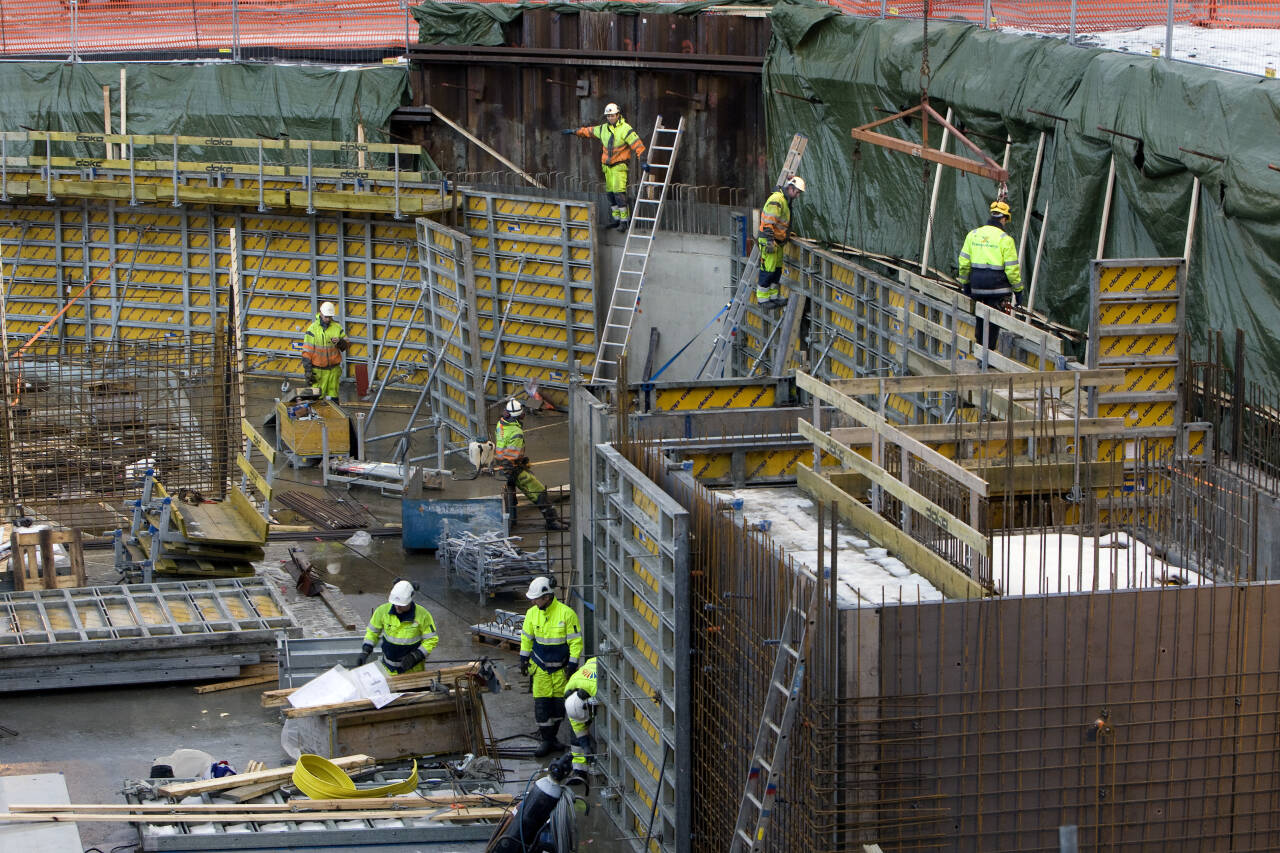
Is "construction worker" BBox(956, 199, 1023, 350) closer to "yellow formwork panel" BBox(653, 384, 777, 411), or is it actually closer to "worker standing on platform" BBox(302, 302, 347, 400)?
"yellow formwork panel" BBox(653, 384, 777, 411)

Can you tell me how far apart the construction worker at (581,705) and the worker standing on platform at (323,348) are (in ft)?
36.3

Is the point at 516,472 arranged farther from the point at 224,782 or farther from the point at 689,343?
the point at 224,782

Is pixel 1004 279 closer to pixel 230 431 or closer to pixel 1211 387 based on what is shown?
pixel 1211 387

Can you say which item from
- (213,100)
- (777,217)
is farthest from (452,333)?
(213,100)

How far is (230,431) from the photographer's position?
20.7 meters

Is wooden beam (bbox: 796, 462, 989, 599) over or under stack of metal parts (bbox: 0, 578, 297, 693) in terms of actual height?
over

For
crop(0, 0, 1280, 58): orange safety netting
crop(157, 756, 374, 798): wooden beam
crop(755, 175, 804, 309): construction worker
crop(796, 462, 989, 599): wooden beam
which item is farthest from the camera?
crop(0, 0, 1280, 58): orange safety netting

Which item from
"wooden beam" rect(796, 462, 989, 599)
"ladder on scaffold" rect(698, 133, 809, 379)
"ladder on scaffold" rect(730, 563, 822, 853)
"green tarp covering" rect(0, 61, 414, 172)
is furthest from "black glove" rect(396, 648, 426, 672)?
"green tarp covering" rect(0, 61, 414, 172)

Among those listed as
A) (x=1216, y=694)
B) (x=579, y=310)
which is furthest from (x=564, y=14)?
(x=1216, y=694)

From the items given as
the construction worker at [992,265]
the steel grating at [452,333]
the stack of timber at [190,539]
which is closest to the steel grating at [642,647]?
the stack of timber at [190,539]

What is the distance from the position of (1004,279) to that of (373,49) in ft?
56.9

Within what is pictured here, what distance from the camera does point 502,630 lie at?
709 inches

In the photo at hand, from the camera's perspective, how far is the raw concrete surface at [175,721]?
1449 centimetres

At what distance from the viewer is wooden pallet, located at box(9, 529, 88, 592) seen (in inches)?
717
